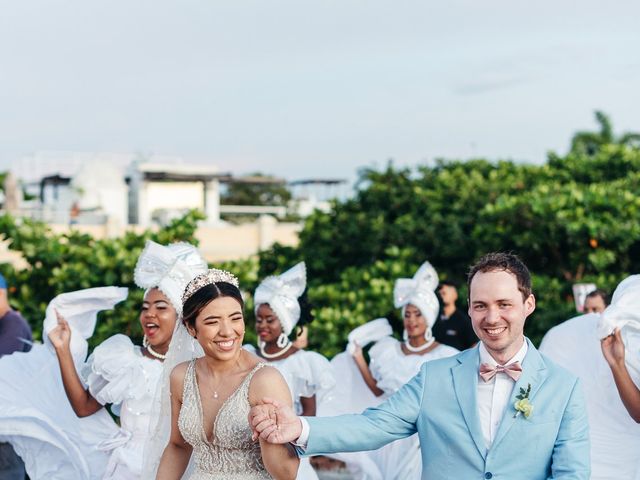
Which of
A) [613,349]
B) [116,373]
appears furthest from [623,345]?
[116,373]

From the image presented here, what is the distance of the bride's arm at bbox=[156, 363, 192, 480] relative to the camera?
3934mm

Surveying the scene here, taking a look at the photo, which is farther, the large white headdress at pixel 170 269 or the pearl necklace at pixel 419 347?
the pearl necklace at pixel 419 347

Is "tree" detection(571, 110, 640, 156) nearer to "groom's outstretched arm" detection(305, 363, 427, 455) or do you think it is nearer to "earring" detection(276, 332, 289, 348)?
"earring" detection(276, 332, 289, 348)

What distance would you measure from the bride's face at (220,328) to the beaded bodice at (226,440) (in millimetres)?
146

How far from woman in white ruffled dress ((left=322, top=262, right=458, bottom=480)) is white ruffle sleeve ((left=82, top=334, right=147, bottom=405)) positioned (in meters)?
2.16

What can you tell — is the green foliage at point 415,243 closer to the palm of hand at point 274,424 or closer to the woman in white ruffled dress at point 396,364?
the woman in white ruffled dress at point 396,364

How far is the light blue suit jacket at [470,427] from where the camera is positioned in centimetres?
340

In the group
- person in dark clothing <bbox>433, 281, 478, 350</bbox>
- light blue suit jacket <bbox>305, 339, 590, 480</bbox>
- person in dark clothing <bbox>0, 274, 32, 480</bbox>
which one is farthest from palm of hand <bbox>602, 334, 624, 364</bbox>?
person in dark clothing <bbox>0, 274, 32, 480</bbox>

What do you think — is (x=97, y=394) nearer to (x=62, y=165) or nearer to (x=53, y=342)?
(x=53, y=342)

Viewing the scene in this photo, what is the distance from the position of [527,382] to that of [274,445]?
98cm

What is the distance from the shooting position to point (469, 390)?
353 cm

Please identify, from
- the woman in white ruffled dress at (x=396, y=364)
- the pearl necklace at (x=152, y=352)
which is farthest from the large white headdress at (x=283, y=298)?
the pearl necklace at (x=152, y=352)

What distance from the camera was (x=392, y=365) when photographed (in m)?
7.06

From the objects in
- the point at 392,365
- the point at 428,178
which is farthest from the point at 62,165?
the point at 392,365
